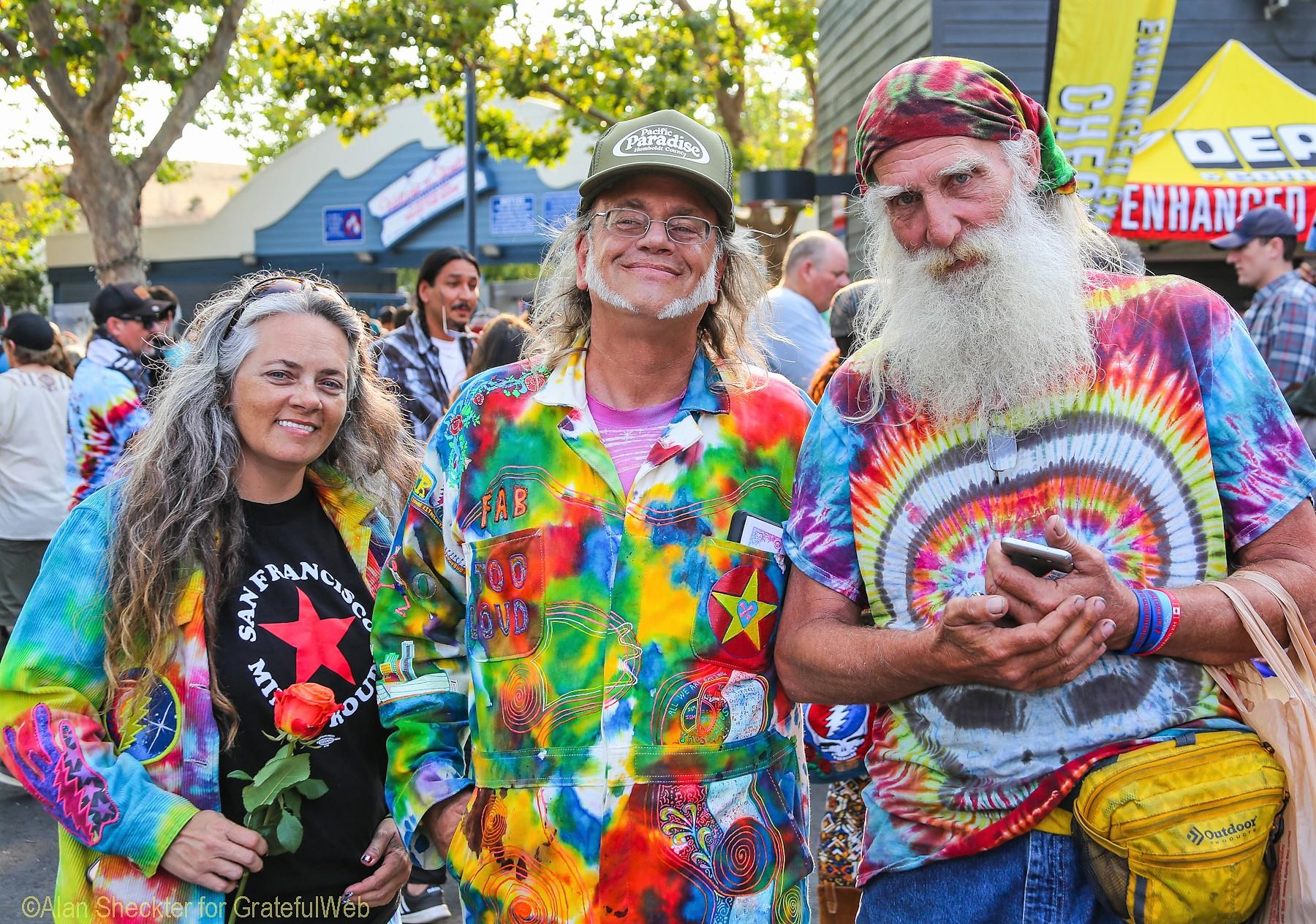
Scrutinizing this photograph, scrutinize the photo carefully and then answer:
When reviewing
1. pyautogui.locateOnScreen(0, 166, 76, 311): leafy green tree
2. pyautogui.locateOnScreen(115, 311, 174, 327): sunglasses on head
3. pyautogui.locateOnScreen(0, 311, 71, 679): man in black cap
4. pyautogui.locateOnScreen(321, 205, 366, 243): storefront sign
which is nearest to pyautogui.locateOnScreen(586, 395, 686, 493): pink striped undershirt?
pyautogui.locateOnScreen(115, 311, 174, 327): sunglasses on head

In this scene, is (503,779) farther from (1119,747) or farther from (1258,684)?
(1258,684)

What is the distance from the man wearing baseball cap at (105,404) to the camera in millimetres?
5285

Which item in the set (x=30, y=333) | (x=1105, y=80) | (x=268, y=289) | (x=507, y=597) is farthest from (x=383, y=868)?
(x=1105, y=80)

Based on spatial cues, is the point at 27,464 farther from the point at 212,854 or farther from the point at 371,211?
the point at 371,211

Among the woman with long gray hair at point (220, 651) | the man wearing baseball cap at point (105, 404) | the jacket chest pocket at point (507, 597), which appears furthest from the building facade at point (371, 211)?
the jacket chest pocket at point (507, 597)

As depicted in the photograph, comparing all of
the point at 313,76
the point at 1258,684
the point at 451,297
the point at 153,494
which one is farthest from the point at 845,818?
the point at 313,76

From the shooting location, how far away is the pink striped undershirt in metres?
2.21

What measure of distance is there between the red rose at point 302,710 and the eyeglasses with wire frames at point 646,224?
1.13 meters

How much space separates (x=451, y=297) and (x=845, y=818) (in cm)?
358

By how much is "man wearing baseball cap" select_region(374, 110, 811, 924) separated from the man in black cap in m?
4.90

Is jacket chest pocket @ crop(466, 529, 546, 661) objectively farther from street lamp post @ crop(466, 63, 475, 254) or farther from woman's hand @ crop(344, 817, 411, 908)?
street lamp post @ crop(466, 63, 475, 254)

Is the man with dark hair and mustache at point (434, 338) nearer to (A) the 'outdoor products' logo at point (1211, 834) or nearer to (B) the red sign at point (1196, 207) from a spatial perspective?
(A) the 'outdoor products' logo at point (1211, 834)

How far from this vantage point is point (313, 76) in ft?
47.1

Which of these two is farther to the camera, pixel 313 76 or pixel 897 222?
pixel 313 76
